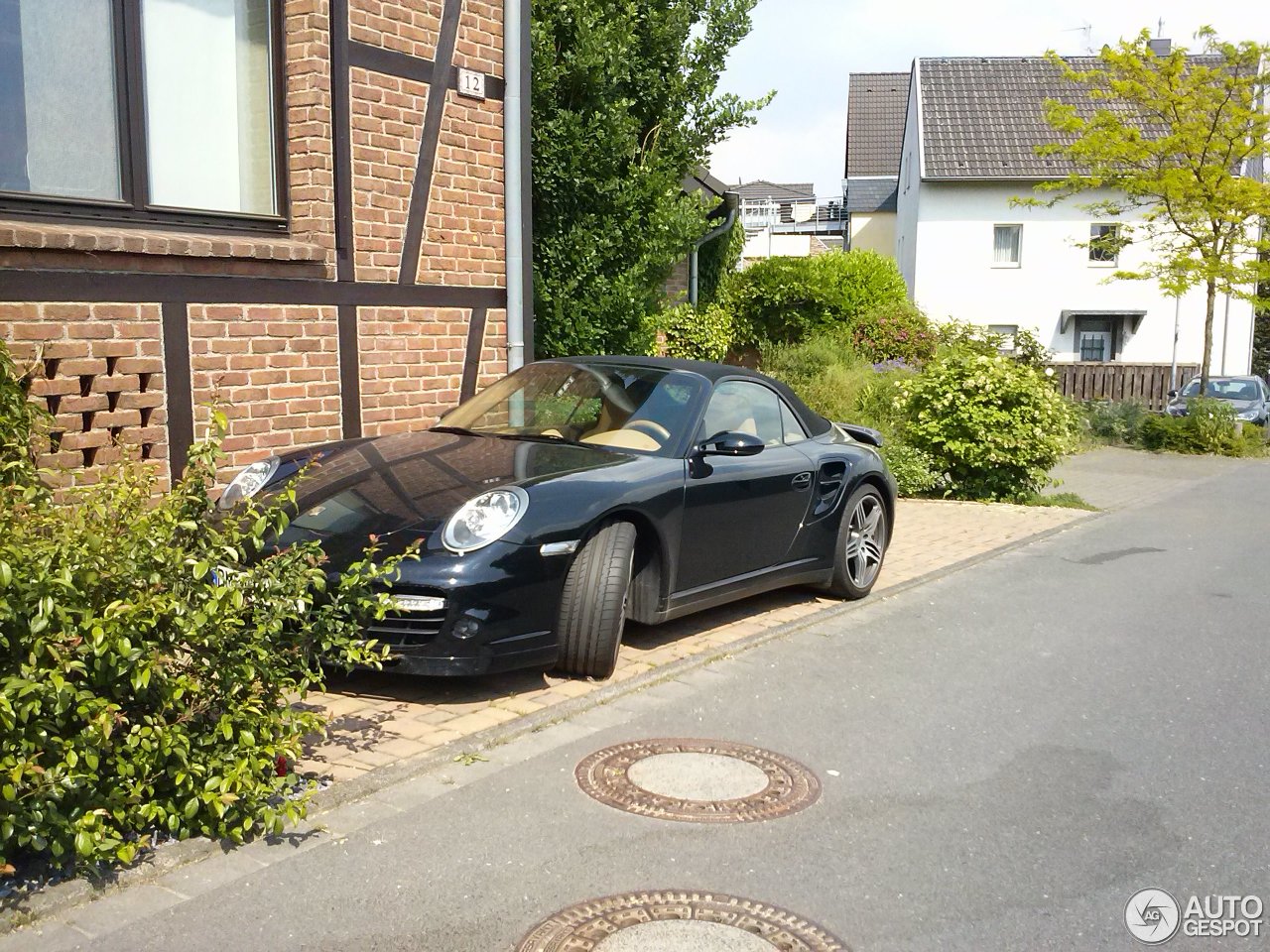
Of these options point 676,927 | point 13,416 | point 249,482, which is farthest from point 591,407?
point 676,927

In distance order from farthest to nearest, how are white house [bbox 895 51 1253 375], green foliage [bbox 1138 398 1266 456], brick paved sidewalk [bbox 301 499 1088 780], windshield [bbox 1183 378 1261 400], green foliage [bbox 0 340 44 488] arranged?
white house [bbox 895 51 1253 375] < windshield [bbox 1183 378 1261 400] < green foliage [bbox 1138 398 1266 456] < green foliage [bbox 0 340 44 488] < brick paved sidewalk [bbox 301 499 1088 780]

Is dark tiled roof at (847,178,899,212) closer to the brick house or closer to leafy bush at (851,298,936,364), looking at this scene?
leafy bush at (851,298,936,364)

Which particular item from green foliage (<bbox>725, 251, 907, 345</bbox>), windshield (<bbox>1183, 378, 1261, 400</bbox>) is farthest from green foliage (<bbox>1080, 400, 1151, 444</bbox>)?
green foliage (<bbox>725, 251, 907, 345</bbox>)

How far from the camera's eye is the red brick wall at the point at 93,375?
6387 millimetres

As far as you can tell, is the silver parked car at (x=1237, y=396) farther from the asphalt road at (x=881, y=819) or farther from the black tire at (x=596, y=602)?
the black tire at (x=596, y=602)

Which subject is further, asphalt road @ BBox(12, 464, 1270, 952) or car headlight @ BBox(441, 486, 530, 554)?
car headlight @ BBox(441, 486, 530, 554)

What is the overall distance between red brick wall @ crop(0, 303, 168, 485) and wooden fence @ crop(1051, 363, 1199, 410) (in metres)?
23.2

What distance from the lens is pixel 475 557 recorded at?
4895 mm

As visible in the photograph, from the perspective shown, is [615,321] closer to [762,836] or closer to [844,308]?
[762,836]

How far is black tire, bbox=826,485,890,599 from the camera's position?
287 inches

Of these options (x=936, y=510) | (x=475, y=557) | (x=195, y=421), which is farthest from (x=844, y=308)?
(x=475, y=557)

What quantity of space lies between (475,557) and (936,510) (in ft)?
25.8

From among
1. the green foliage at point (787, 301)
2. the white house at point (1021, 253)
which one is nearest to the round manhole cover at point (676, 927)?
the green foliage at point (787, 301)

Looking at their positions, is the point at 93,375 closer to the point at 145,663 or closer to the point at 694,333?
the point at 145,663
